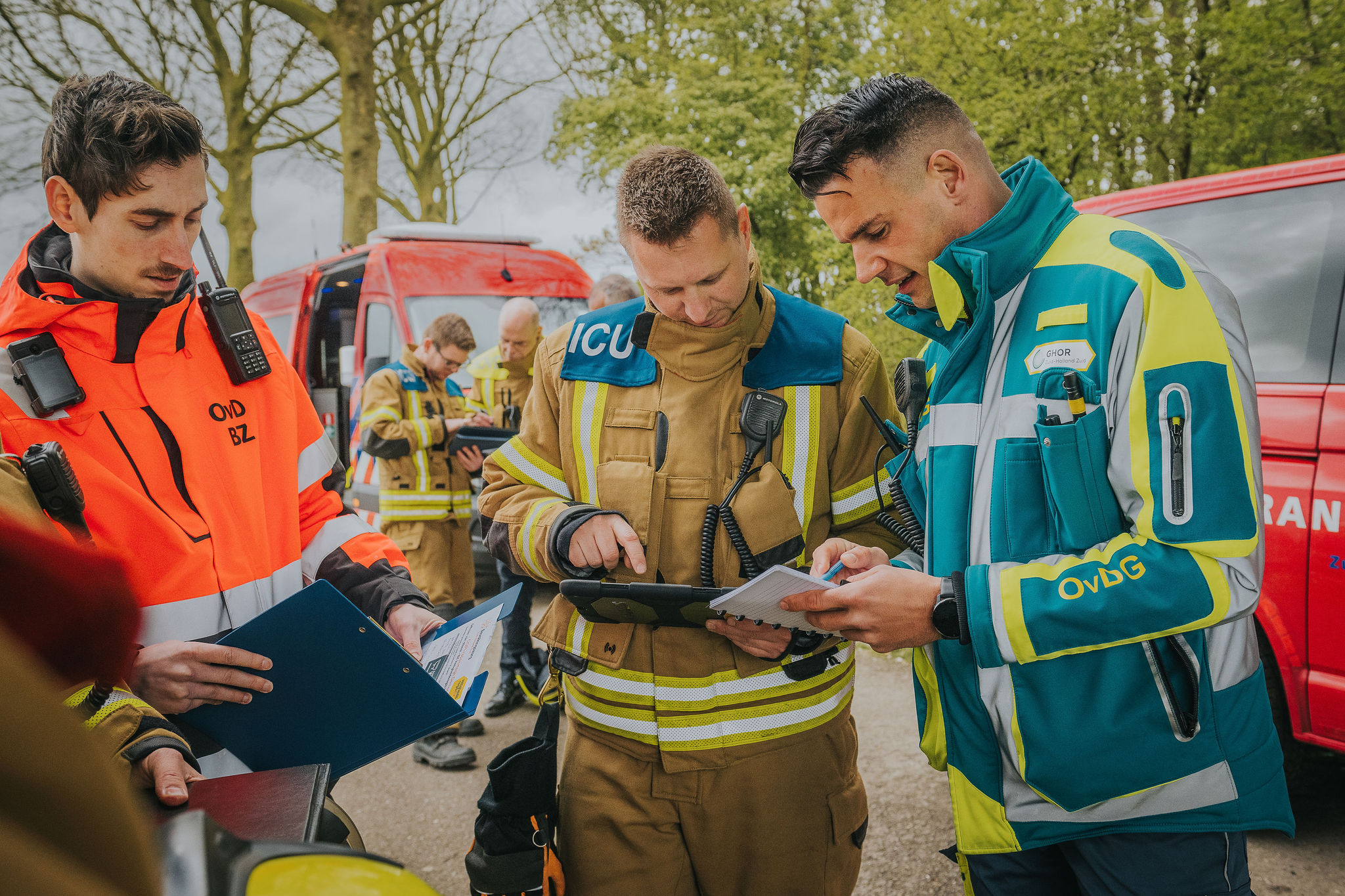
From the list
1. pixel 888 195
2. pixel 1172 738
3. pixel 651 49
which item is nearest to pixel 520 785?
pixel 1172 738

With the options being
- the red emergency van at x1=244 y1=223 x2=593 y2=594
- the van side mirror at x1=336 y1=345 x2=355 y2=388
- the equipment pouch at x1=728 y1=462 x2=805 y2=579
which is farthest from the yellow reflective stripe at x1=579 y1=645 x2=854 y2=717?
the van side mirror at x1=336 y1=345 x2=355 y2=388

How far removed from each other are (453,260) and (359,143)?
6.19 metres

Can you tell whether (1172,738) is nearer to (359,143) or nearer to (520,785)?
(520,785)

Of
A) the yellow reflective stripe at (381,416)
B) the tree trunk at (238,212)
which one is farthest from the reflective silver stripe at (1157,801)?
the tree trunk at (238,212)

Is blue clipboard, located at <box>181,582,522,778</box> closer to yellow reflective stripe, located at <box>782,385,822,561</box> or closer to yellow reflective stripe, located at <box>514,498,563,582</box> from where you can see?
yellow reflective stripe, located at <box>514,498,563,582</box>

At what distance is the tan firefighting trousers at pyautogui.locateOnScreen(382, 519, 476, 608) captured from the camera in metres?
4.84

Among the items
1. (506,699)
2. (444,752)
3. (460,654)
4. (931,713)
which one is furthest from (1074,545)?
(506,699)

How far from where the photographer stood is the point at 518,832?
1.78 m

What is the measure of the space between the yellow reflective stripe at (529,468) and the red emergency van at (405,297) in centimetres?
418

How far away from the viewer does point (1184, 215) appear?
3.03m

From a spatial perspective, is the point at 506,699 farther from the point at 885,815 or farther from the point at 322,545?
the point at 322,545

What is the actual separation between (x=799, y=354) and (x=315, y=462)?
1161mm

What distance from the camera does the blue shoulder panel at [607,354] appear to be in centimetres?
193

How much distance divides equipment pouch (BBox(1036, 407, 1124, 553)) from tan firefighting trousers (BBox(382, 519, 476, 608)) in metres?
3.97
